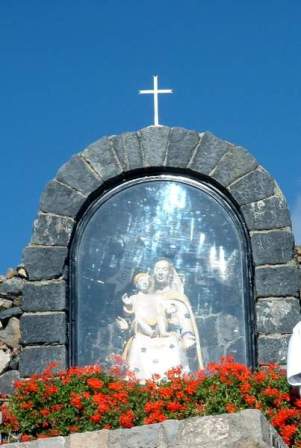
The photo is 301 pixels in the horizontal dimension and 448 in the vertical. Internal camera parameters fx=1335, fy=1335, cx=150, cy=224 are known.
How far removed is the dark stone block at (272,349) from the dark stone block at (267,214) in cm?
120

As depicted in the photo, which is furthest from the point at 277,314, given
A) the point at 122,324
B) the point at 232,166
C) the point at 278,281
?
the point at 232,166

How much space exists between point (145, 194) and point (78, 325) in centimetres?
165

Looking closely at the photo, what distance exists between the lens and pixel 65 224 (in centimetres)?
1390

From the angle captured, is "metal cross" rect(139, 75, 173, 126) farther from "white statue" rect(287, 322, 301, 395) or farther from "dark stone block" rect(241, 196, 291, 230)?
"white statue" rect(287, 322, 301, 395)

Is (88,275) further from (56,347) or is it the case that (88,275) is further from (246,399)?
(246,399)

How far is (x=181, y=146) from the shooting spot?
14.1 metres

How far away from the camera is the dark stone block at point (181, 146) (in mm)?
14102

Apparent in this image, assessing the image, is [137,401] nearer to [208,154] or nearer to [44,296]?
[44,296]

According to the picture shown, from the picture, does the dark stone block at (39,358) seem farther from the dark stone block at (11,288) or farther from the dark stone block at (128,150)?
the dark stone block at (128,150)

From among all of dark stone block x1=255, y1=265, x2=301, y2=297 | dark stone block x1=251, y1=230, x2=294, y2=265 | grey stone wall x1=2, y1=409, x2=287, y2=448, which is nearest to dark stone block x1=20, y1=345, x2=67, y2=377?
dark stone block x1=255, y1=265, x2=301, y2=297

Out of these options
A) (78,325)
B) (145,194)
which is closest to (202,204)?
(145,194)

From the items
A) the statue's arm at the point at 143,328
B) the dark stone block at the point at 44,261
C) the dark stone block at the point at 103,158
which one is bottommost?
the statue's arm at the point at 143,328

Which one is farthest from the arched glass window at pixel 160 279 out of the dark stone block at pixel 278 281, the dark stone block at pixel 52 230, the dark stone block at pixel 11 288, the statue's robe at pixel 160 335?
the dark stone block at pixel 11 288

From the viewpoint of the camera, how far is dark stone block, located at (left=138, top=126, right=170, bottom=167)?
14125 millimetres
